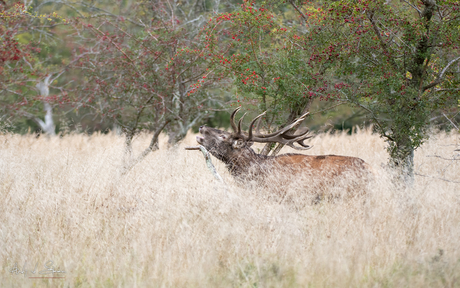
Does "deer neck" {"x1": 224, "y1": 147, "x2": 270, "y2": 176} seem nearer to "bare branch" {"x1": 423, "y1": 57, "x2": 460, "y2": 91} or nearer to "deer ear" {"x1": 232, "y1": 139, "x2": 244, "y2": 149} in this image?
"deer ear" {"x1": 232, "y1": 139, "x2": 244, "y2": 149}

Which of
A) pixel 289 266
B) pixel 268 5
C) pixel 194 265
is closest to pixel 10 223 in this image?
pixel 194 265

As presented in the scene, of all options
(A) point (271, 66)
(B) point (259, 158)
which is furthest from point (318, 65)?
(B) point (259, 158)

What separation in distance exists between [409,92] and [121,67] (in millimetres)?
5284

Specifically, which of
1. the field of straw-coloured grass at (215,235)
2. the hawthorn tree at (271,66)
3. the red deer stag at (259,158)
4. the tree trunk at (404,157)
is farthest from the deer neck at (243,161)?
→ the tree trunk at (404,157)

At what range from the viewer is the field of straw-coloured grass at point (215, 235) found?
12.9 feet

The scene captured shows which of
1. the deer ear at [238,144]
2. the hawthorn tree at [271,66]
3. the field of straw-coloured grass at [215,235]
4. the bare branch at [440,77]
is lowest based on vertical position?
the field of straw-coloured grass at [215,235]

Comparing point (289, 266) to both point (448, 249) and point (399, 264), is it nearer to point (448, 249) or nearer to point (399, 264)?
→ point (399, 264)

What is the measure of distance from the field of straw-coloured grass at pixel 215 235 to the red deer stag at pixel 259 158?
47cm

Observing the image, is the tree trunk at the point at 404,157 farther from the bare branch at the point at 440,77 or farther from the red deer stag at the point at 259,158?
the bare branch at the point at 440,77

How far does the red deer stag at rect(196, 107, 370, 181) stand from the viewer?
6.59m

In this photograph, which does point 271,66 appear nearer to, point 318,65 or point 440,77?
point 318,65

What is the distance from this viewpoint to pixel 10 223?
4973 millimetres

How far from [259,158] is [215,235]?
2703 millimetres

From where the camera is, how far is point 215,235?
4.53m
